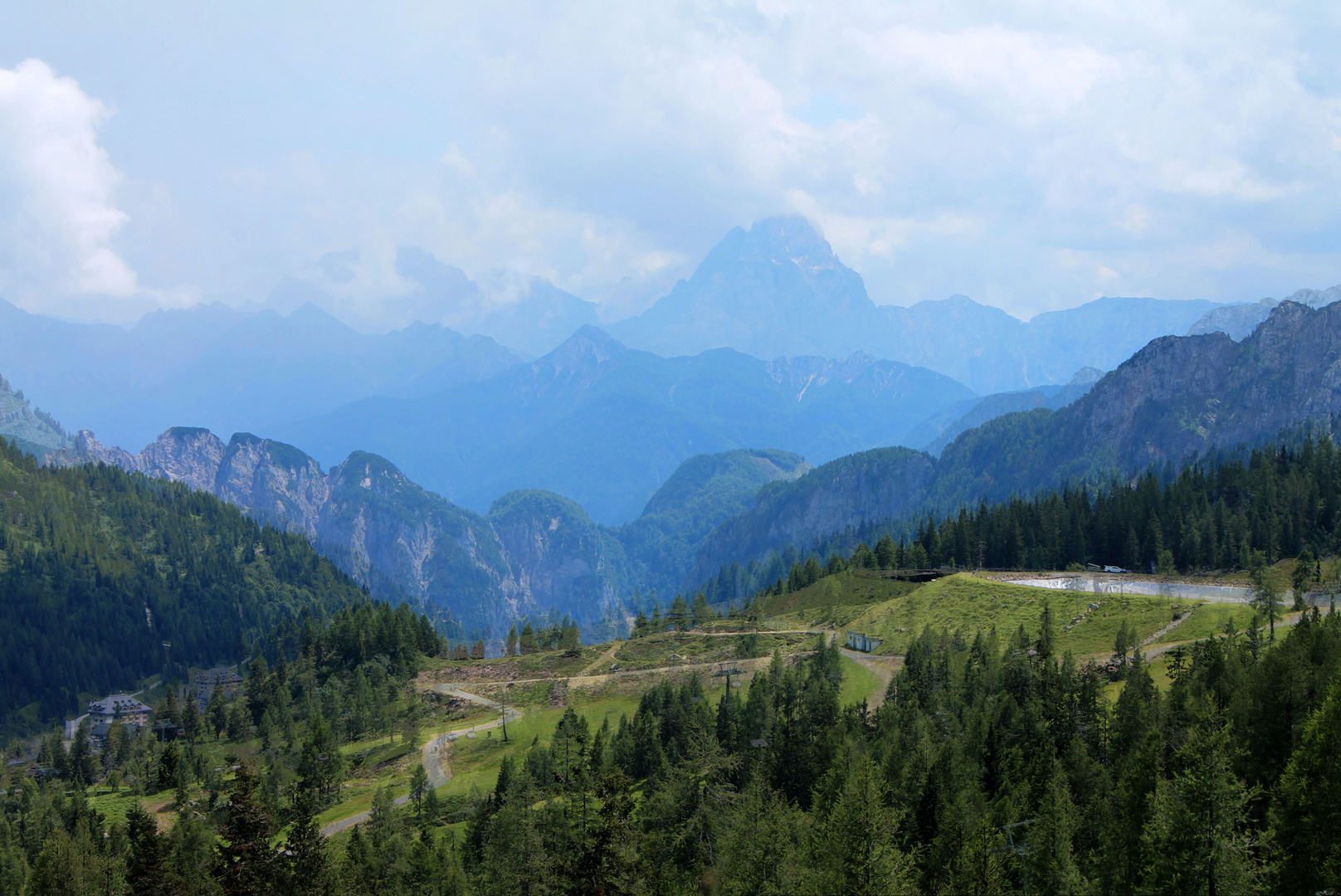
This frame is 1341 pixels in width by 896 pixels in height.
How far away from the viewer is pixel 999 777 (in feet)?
217

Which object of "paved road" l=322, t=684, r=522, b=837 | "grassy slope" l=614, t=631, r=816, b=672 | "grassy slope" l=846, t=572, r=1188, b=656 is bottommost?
"paved road" l=322, t=684, r=522, b=837

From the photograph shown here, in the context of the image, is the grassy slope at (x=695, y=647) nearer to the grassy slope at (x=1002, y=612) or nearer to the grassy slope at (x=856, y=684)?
the grassy slope at (x=1002, y=612)

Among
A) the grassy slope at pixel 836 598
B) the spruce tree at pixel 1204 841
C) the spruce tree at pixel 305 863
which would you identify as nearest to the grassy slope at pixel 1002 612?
the grassy slope at pixel 836 598

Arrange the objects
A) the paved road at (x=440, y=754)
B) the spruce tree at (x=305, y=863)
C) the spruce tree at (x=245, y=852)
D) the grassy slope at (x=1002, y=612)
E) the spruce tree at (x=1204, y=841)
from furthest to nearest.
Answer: the grassy slope at (x=1002, y=612) < the paved road at (x=440, y=754) < the spruce tree at (x=305, y=863) < the spruce tree at (x=245, y=852) < the spruce tree at (x=1204, y=841)

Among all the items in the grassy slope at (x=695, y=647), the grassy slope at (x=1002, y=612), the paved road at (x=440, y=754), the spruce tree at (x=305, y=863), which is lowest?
the paved road at (x=440, y=754)

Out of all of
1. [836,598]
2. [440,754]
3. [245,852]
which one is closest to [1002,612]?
[836,598]

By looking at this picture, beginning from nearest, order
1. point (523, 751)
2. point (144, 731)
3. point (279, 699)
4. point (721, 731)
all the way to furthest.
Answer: point (721, 731), point (523, 751), point (279, 699), point (144, 731)

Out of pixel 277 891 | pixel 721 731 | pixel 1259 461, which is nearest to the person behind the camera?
pixel 277 891

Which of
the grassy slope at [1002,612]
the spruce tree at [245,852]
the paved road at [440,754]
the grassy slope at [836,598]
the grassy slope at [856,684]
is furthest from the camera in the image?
the grassy slope at [836,598]

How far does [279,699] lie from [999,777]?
113 meters

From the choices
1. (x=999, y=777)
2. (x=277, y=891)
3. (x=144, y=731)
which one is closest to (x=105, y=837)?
(x=277, y=891)

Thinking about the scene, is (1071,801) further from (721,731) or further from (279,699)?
(279,699)

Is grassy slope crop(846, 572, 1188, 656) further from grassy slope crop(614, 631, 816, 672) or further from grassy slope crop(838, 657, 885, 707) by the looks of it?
grassy slope crop(614, 631, 816, 672)

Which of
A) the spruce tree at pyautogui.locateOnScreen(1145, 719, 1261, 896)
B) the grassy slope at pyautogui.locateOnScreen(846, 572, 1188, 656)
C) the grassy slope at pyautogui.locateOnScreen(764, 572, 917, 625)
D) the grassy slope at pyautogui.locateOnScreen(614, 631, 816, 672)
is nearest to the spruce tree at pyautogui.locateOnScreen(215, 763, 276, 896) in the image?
the spruce tree at pyautogui.locateOnScreen(1145, 719, 1261, 896)
